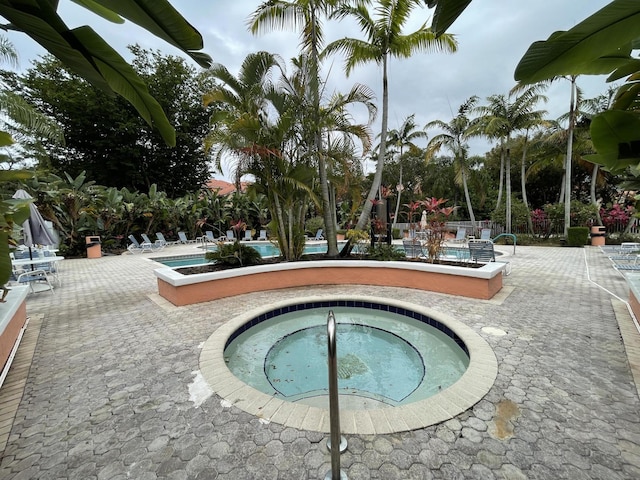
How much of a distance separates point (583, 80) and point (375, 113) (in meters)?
15.0

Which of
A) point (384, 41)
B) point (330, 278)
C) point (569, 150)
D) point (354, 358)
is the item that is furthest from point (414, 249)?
point (569, 150)

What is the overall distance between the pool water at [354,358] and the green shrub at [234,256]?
2.45 meters

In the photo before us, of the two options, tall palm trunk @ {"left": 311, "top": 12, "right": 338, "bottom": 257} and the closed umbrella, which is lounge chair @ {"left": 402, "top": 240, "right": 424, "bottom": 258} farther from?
the closed umbrella

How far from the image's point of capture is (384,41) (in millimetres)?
7453

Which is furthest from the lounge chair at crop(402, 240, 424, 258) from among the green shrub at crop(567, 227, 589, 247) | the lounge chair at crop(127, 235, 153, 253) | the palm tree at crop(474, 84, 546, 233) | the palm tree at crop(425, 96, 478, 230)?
the lounge chair at crop(127, 235, 153, 253)

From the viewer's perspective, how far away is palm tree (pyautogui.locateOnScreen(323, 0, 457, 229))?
707cm

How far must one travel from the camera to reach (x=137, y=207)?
655 inches

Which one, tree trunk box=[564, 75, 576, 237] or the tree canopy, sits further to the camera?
the tree canopy

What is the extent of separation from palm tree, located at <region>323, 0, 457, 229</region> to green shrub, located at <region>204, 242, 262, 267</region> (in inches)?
127

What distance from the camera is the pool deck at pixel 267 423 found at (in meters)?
1.90

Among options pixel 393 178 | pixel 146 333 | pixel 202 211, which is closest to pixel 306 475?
pixel 146 333

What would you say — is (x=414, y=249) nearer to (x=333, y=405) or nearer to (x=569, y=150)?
(x=333, y=405)

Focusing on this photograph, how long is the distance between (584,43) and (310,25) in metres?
7.65

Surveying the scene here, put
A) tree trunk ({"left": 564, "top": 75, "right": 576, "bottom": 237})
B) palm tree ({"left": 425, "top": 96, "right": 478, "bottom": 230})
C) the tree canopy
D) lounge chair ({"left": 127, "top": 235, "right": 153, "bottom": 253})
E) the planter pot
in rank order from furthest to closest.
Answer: the tree canopy → palm tree ({"left": 425, "top": 96, "right": 478, "bottom": 230}) → lounge chair ({"left": 127, "top": 235, "right": 153, "bottom": 253}) → tree trunk ({"left": 564, "top": 75, "right": 576, "bottom": 237}) → the planter pot
